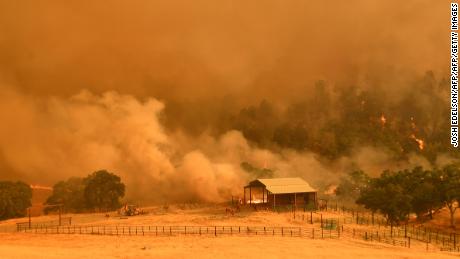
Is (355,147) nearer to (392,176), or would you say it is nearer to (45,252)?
(392,176)

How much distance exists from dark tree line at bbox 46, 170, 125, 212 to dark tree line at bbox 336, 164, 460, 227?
40.4 meters

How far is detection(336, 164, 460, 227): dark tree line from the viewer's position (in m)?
65.1

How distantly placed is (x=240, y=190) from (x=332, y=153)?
33.8 metres

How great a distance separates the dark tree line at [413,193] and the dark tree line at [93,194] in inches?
1590

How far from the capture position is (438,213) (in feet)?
239

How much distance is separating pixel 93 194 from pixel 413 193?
5022 cm

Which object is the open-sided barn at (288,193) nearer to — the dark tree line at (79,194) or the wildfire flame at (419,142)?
the dark tree line at (79,194)

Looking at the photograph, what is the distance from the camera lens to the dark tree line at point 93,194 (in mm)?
82375

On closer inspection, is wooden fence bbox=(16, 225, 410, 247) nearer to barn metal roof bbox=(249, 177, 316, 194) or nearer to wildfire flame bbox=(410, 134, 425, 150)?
barn metal roof bbox=(249, 177, 316, 194)

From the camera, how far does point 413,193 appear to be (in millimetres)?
67562

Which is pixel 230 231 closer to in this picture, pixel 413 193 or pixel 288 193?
pixel 288 193

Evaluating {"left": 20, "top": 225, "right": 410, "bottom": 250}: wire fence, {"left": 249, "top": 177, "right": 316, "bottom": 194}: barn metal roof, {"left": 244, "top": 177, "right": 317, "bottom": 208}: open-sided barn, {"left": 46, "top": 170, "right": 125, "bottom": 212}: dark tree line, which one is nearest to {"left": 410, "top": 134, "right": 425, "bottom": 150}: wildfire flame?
{"left": 249, "top": 177, "right": 316, "bottom": 194}: barn metal roof

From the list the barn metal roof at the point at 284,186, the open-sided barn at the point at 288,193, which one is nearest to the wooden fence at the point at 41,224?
the open-sided barn at the point at 288,193

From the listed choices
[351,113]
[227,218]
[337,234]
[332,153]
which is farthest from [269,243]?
[351,113]
